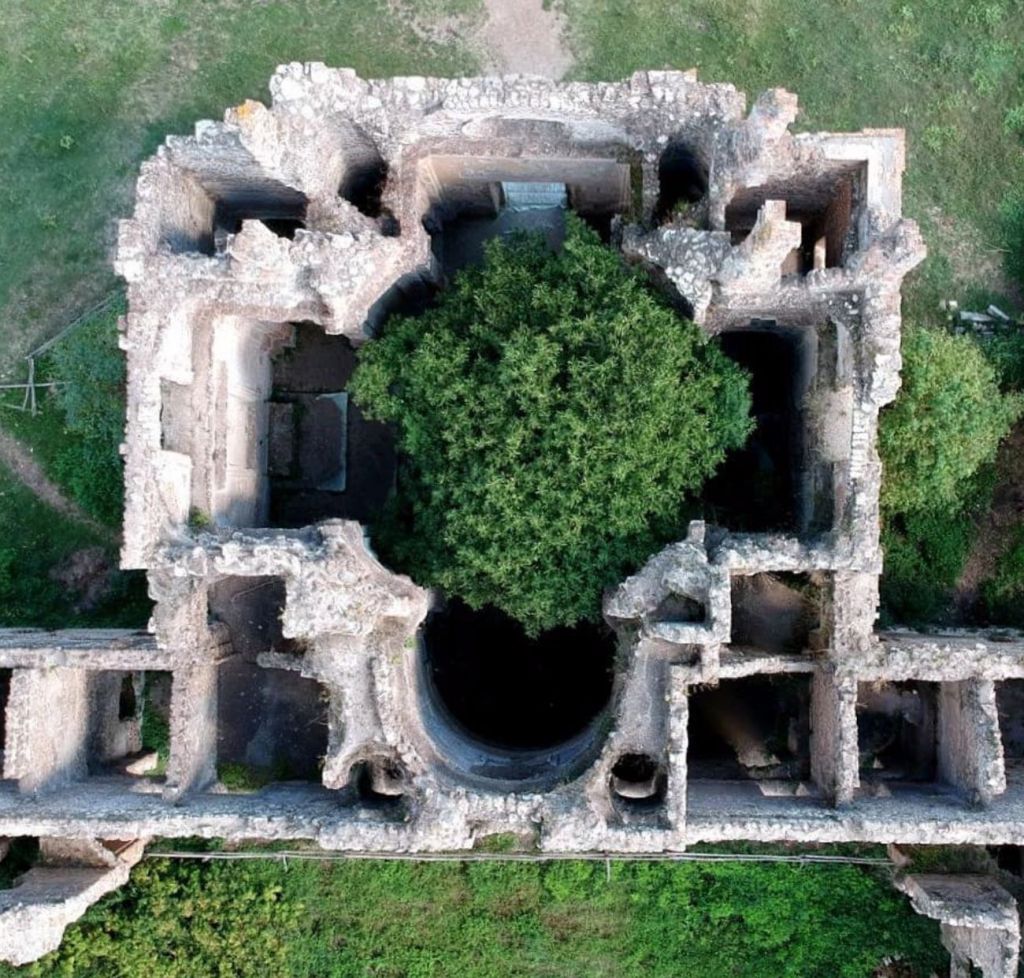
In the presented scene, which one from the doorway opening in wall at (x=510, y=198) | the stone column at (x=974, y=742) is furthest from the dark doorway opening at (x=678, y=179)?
the stone column at (x=974, y=742)

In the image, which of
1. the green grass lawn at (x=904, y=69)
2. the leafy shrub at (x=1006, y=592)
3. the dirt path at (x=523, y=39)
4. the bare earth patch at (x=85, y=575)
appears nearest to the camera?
the leafy shrub at (x=1006, y=592)

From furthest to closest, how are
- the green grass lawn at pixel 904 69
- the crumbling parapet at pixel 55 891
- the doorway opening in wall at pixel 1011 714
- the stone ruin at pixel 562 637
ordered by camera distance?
the green grass lawn at pixel 904 69 → the doorway opening in wall at pixel 1011 714 → the crumbling parapet at pixel 55 891 → the stone ruin at pixel 562 637

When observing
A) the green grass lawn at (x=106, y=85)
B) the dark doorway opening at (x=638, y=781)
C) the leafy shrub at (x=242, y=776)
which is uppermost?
the green grass lawn at (x=106, y=85)

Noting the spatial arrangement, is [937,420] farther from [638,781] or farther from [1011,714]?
[638,781]

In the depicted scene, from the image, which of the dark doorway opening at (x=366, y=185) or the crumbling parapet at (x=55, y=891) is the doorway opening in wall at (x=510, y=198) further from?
the crumbling parapet at (x=55, y=891)

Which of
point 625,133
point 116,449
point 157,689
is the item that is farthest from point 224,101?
point 157,689

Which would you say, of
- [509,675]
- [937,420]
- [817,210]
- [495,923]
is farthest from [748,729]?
[817,210]

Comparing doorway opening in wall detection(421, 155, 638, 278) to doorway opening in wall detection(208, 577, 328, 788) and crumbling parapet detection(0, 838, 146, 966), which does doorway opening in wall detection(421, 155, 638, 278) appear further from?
crumbling parapet detection(0, 838, 146, 966)
